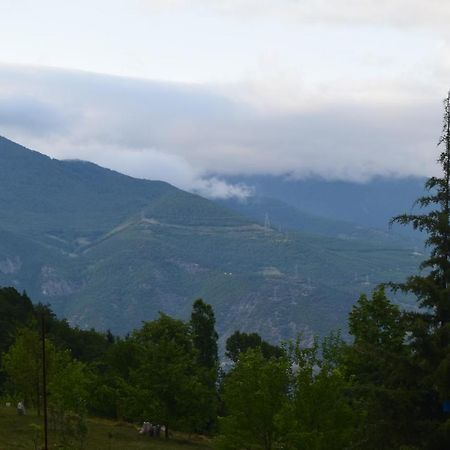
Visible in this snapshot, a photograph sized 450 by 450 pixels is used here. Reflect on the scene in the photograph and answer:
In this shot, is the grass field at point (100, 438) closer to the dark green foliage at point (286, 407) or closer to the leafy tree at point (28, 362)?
the leafy tree at point (28, 362)

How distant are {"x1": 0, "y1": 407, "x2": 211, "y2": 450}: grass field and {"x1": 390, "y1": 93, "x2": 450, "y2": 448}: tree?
23.2 m

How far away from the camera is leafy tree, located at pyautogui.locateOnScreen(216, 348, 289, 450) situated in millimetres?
48312

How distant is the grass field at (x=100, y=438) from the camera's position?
5234 centimetres

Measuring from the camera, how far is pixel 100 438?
5878 cm

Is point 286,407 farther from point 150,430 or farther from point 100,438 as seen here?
point 150,430

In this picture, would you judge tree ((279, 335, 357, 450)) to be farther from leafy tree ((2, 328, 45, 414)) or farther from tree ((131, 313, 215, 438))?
leafy tree ((2, 328, 45, 414))

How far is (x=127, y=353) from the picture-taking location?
8550 centimetres

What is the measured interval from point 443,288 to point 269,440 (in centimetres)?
1880

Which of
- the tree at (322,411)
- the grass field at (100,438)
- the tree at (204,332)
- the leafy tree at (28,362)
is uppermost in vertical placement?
the tree at (204,332)

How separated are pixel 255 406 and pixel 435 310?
57.2 ft

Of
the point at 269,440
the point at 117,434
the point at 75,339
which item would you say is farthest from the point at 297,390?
the point at 75,339

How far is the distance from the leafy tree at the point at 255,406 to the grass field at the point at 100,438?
328 inches

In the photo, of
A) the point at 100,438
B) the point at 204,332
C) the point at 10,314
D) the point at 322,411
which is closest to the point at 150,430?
the point at 100,438

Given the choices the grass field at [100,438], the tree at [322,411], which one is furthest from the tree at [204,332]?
the tree at [322,411]
